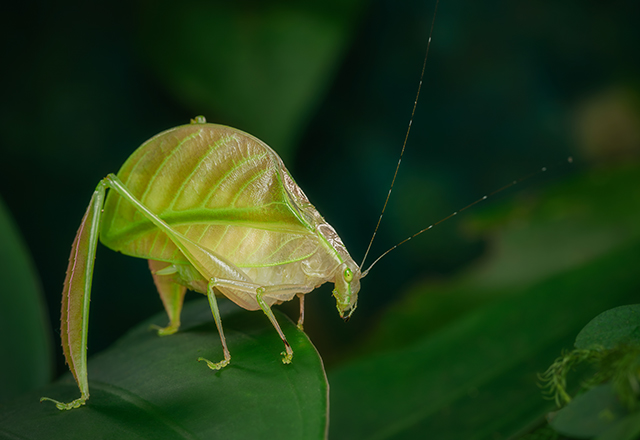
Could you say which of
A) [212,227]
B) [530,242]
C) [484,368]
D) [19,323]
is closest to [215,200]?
[212,227]

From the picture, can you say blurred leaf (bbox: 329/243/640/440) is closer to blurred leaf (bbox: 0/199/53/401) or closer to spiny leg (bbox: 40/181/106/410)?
spiny leg (bbox: 40/181/106/410)

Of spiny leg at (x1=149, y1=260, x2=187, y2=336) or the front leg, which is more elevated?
the front leg

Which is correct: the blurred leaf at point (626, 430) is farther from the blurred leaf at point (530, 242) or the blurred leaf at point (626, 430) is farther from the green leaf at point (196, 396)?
the blurred leaf at point (530, 242)

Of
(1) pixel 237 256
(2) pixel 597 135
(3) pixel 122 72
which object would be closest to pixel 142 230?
(1) pixel 237 256

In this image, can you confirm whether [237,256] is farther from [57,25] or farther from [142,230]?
[57,25]

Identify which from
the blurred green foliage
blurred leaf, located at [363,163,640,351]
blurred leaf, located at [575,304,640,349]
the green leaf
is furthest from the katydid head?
blurred leaf, located at [363,163,640,351]

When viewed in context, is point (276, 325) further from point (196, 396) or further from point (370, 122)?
point (370, 122)

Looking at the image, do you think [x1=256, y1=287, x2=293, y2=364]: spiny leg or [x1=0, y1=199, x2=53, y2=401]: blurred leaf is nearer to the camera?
[x1=256, y1=287, x2=293, y2=364]: spiny leg

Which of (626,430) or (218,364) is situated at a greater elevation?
(626,430)
